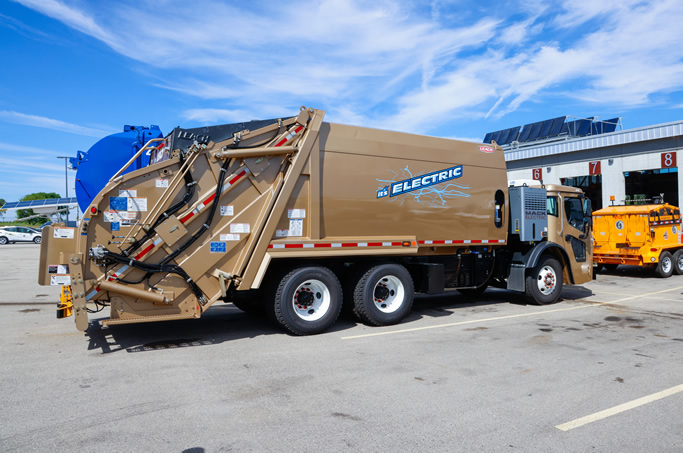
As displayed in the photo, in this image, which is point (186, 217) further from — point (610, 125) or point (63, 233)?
point (610, 125)

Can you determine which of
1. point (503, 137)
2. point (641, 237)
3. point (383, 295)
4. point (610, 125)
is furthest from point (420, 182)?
point (503, 137)

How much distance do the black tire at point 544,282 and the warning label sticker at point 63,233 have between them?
27.1 feet

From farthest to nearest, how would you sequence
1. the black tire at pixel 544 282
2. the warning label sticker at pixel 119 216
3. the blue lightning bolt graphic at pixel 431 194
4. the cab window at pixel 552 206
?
the cab window at pixel 552 206, the black tire at pixel 544 282, the blue lightning bolt graphic at pixel 431 194, the warning label sticker at pixel 119 216

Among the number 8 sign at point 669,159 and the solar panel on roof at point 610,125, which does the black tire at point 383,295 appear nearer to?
the number 8 sign at point 669,159

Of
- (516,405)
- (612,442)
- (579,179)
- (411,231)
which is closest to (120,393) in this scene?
(516,405)

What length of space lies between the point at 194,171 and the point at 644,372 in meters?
6.05

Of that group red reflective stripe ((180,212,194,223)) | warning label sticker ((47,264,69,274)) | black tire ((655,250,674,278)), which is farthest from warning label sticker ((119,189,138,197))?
black tire ((655,250,674,278))

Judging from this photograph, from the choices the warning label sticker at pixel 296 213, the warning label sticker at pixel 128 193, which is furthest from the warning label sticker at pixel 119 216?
the warning label sticker at pixel 296 213

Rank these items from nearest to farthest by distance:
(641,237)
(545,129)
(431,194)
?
(431,194), (641,237), (545,129)

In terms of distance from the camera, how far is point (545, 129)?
3503 cm

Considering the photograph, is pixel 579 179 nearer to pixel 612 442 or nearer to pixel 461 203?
pixel 461 203

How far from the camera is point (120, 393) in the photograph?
4672mm

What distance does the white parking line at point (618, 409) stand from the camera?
402 centimetres

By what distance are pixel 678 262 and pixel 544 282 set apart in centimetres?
961
